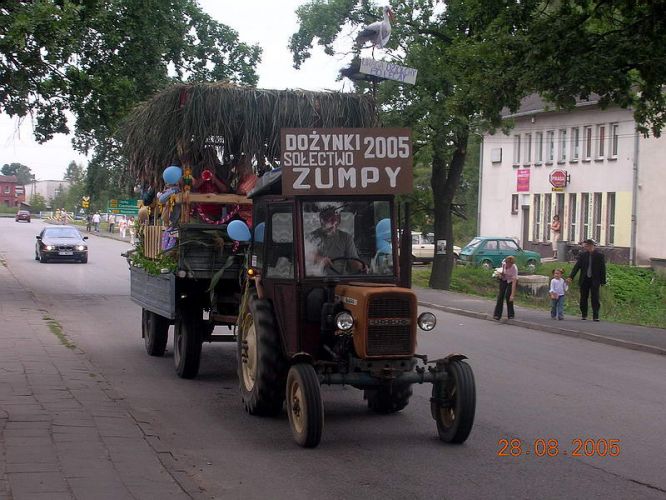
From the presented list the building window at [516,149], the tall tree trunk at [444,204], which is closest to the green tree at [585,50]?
the tall tree trunk at [444,204]

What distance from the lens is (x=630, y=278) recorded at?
41.3 meters

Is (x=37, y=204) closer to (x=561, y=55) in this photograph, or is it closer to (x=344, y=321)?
A: (x=561, y=55)

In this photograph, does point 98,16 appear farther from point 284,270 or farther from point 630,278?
point 630,278

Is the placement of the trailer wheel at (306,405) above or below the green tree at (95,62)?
below

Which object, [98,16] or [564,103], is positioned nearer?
[564,103]

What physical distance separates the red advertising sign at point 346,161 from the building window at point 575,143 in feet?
145

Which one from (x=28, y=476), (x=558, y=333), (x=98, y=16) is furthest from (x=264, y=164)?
(x=98, y=16)

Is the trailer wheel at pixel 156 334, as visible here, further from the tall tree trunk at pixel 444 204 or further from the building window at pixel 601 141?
the building window at pixel 601 141

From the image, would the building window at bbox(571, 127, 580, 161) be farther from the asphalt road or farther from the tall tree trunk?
the asphalt road

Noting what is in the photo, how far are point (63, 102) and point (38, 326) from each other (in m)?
9.12

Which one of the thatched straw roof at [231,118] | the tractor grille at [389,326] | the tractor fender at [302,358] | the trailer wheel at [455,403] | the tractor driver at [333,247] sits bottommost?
the trailer wheel at [455,403]

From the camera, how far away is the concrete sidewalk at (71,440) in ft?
22.5

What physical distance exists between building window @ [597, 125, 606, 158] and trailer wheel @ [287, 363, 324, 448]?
142ft

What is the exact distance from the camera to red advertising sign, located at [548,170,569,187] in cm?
5159
